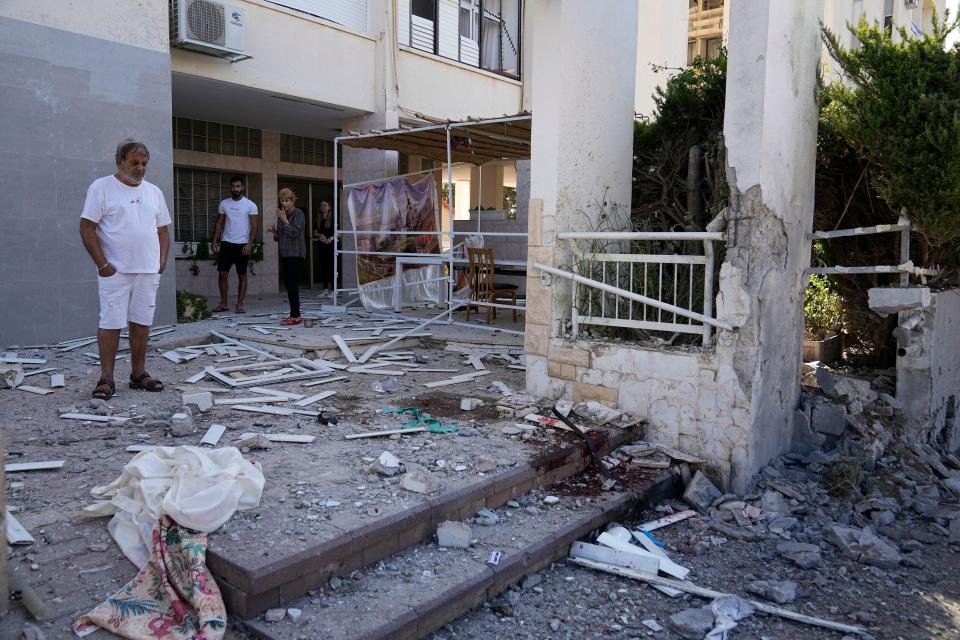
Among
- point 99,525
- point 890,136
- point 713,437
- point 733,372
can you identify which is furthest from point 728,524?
point 99,525

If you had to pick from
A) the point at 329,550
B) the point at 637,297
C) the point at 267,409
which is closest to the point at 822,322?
the point at 637,297

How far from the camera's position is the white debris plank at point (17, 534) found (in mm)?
3473

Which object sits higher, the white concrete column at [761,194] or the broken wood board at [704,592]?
the white concrete column at [761,194]

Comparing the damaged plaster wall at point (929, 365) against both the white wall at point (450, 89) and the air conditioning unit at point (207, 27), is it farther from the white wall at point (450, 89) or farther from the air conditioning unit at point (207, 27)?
the white wall at point (450, 89)

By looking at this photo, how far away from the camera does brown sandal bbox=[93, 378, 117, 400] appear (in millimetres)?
6090

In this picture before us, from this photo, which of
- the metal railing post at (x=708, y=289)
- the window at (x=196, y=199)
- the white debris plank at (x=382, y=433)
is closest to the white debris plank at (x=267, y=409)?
the white debris plank at (x=382, y=433)

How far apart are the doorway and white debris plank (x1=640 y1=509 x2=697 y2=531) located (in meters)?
12.1

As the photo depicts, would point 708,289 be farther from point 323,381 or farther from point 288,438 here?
point 323,381

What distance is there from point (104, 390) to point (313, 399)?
1689 millimetres

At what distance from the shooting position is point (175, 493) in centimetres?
353

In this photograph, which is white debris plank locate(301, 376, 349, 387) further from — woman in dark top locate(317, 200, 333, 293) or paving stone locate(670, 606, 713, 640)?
woman in dark top locate(317, 200, 333, 293)

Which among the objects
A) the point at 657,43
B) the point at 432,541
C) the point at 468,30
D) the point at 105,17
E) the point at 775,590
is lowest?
the point at 775,590

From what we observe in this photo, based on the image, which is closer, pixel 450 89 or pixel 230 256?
pixel 230 256

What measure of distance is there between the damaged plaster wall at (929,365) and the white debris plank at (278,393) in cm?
553
